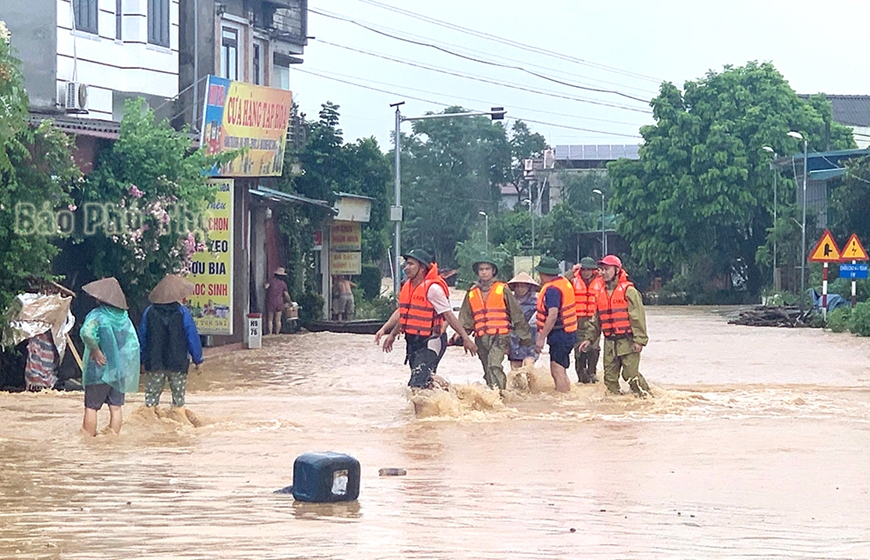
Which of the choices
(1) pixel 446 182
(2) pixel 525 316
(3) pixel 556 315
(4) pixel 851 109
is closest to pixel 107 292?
(3) pixel 556 315

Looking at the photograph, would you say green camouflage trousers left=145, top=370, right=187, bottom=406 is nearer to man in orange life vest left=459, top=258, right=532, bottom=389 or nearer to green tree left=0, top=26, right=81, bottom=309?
man in orange life vest left=459, top=258, right=532, bottom=389

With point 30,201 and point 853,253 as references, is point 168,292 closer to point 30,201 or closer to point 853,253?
point 30,201

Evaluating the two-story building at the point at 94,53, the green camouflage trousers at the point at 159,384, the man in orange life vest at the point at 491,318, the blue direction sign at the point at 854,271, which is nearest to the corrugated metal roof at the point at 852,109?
the blue direction sign at the point at 854,271

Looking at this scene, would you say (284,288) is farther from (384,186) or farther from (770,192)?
(770,192)

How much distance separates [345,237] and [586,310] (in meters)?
19.9

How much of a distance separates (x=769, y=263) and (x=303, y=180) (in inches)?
1085

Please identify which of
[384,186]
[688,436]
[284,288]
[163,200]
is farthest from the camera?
[384,186]

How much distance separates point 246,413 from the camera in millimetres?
15266

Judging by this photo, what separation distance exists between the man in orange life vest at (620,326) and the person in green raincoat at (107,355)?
5763mm

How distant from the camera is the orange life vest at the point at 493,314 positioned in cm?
1595

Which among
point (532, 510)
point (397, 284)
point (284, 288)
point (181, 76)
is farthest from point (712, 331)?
point (532, 510)

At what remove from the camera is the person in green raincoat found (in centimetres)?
1255

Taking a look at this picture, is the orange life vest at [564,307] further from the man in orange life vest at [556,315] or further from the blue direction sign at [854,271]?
the blue direction sign at [854,271]

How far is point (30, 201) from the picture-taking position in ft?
56.9
